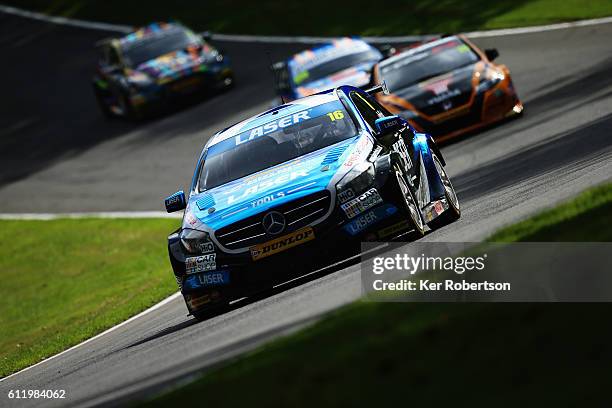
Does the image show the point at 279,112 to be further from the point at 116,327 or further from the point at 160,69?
the point at 160,69

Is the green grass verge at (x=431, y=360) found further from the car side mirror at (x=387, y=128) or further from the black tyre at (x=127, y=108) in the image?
the black tyre at (x=127, y=108)

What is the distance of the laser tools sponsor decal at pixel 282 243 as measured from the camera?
1042cm

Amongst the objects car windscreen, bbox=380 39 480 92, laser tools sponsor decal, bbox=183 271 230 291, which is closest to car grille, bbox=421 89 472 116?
car windscreen, bbox=380 39 480 92

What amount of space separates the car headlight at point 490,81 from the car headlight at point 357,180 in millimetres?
8890

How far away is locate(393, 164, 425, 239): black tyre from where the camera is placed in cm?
1055

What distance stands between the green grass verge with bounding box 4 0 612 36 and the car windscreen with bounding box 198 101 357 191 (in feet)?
52.1

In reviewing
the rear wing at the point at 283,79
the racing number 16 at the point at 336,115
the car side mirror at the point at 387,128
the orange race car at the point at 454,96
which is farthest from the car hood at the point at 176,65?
the car side mirror at the point at 387,128

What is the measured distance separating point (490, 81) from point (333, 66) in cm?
456

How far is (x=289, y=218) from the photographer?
10508 mm

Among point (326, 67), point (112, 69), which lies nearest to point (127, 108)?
point (112, 69)

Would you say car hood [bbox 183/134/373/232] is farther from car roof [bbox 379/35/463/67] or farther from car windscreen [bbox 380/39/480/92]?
car roof [bbox 379/35/463/67]

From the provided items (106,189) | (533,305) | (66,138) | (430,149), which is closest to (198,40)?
(66,138)

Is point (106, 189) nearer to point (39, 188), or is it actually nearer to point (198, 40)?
point (39, 188)

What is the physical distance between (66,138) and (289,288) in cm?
2055
